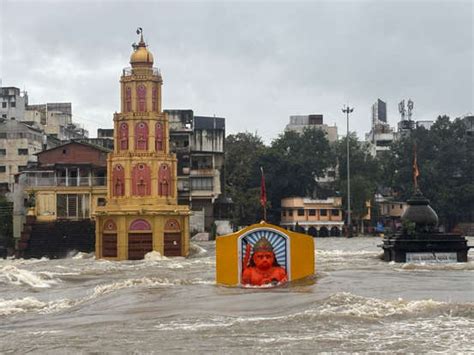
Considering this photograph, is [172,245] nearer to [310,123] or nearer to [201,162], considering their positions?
[201,162]

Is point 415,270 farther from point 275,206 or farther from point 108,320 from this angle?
point 275,206

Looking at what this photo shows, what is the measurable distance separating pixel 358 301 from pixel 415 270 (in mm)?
12662

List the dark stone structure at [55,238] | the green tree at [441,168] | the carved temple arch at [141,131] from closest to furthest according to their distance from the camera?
the carved temple arch at [141,131] < the dark stone structure at [55,238] < the green tree at [441,168]

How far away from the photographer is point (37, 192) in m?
56.5

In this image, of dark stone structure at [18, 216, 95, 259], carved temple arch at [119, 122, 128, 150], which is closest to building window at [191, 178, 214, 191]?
dark stone structure at [18, 216, 95, 259]

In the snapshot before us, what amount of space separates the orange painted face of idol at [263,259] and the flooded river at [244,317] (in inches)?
40.9

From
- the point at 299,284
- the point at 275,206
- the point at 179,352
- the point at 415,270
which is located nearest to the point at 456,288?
the point at 299,284

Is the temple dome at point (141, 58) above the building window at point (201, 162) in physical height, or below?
above

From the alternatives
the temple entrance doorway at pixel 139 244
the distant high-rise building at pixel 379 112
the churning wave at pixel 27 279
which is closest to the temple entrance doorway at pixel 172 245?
the temple entrance doorway at pixel 139 244

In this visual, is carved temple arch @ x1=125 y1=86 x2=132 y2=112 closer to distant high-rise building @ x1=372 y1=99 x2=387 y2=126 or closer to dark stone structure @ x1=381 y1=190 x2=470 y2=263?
dark stone structure @ x1=381 y1=190 x2=470 y2=263

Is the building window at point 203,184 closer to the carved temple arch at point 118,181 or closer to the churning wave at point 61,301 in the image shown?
the carved temple arch at point 118,181

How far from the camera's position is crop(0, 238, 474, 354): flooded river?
13289 millimetres

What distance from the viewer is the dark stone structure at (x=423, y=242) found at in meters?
34.2

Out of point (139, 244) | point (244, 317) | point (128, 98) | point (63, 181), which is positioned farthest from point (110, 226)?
point (244, 317)
